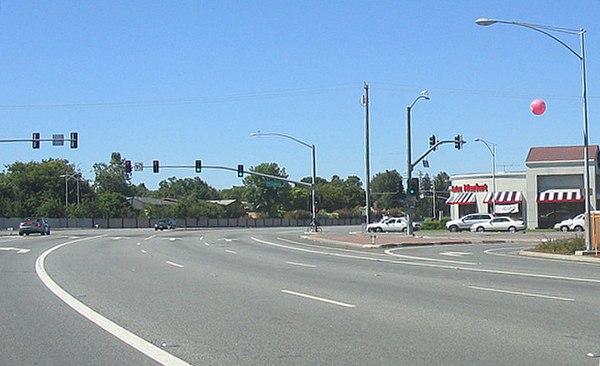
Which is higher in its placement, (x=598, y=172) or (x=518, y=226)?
(x=598, y=172)

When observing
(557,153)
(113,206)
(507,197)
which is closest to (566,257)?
(557,153)

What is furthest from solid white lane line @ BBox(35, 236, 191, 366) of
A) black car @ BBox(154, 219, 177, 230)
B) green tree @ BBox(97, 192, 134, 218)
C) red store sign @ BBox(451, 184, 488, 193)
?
green tree @ BBox(97, 192, 134, 218)

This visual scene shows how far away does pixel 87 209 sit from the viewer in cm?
12019

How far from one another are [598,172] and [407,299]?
6340 cm

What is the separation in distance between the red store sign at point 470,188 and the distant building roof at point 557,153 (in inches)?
310

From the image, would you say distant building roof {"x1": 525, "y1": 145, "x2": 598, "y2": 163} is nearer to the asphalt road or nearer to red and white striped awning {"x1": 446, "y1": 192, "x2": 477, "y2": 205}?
red and white striped awning {"x1": 446, "y1": 192, "x2": 477, "y2": 205}

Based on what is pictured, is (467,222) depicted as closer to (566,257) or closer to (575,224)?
(575,224)

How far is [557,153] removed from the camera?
259 feet

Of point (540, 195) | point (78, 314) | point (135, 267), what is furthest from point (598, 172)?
point (78, 314)

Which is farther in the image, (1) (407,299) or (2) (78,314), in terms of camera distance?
(1) (407,299)

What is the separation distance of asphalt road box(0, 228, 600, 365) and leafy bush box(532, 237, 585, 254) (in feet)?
24.8

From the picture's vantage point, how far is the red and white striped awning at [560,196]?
74.8 metres

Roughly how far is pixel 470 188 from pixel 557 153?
11643 mm

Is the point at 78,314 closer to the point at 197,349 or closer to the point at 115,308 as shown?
the point at 115,308
